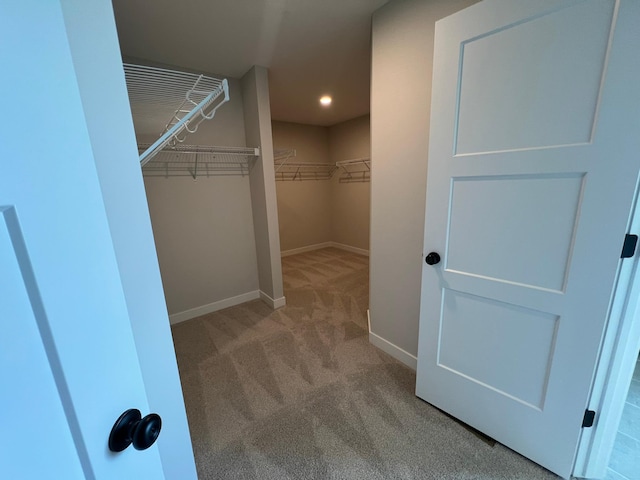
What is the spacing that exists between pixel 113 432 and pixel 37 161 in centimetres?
48

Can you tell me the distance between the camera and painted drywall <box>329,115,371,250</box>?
4.57m

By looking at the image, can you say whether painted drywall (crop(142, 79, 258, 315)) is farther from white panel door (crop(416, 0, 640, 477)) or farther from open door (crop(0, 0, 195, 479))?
open door (crop(0, 0, 195, 479))

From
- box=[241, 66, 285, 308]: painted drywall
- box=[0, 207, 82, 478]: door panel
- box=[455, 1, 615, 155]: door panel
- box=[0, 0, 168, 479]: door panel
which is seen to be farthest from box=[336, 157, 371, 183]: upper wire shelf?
box=[0, 207, 82, 478]: door panel

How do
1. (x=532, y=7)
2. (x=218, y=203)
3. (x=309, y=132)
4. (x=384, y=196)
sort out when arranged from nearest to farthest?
(x=532, y=7)
(x=384, y=196)
(x=218, y=203)
(x=309, y=132)

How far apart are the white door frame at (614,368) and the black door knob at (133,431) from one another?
61.3 inches

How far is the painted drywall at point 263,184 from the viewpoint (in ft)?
8.29

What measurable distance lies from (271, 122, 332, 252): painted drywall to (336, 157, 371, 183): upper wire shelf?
0.43m


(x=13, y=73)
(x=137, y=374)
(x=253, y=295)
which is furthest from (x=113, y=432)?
(x=253, y=295)

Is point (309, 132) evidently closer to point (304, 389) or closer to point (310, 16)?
point (310, 16)

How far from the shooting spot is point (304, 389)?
180 centimetres

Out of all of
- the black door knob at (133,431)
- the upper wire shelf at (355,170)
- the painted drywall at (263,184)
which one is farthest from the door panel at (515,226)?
the upper wire shelf at (355,170)

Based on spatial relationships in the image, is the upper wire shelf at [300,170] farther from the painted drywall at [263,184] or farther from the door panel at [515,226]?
the door panel at [515,226]

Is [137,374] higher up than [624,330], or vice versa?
[137,374]

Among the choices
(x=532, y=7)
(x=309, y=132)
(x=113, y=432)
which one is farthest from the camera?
(x=309, y=132)
